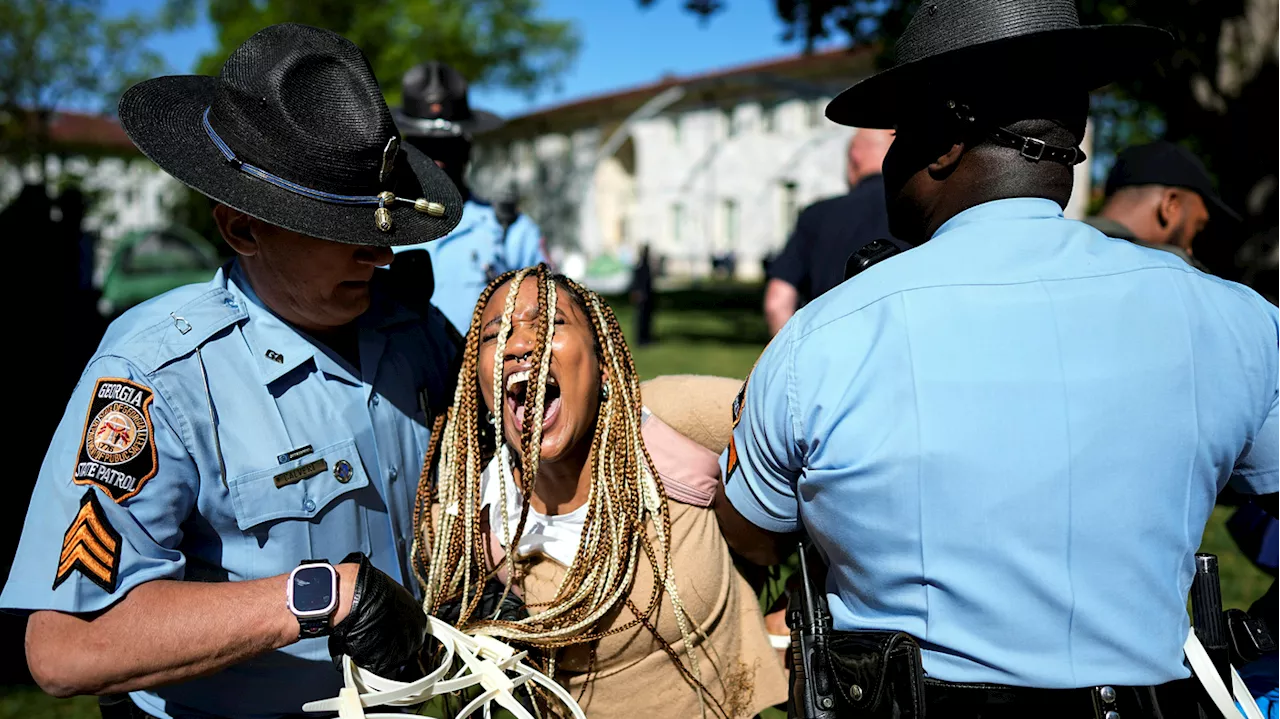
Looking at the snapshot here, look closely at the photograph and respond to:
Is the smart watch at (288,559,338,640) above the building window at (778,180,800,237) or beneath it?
above

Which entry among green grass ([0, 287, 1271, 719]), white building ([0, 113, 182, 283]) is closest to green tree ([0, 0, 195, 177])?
white building ([0, 113, 182, 283])

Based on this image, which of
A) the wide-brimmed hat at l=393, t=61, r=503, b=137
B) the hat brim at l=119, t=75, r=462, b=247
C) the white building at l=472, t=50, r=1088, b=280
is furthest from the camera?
the white building at l=472, t=50, r=1088, b=280

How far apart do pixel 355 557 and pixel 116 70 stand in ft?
117

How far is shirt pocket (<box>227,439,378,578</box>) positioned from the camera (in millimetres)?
1942

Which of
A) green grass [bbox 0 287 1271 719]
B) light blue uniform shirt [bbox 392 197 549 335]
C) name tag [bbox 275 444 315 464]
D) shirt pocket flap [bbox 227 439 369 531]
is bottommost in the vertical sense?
green grass [bbox 0 287 1271 719]

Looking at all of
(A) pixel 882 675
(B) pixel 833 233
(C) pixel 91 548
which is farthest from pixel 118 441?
(B) pixel 833 233

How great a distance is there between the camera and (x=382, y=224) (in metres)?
2.02

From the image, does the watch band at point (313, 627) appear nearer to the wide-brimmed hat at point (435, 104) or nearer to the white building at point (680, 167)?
the wide-brimmed hat at point (435, 104)

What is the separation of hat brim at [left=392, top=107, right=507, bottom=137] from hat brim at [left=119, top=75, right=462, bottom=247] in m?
2.25

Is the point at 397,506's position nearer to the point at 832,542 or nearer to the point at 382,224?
the point at 382,224

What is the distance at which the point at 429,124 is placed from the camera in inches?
190

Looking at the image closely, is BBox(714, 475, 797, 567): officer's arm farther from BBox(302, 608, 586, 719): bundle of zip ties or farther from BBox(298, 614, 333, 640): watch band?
BBox(298, 614, 333, 640): watch band

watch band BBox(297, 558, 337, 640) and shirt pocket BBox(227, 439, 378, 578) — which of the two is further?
shirt pocket BBox(227, 439, 378, 578)

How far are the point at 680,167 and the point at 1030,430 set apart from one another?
125 ft
